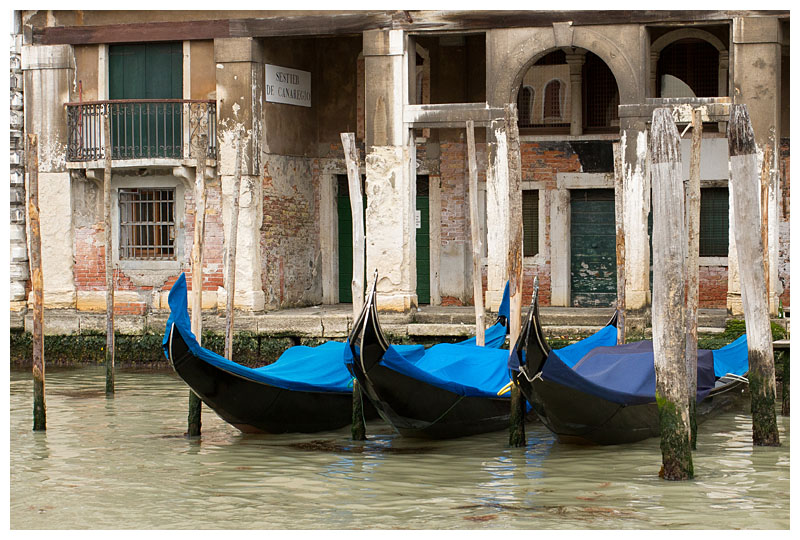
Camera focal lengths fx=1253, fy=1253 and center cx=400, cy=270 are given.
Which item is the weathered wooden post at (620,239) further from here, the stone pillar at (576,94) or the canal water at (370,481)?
the stone pillar at (576,94)

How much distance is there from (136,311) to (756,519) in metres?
8.89

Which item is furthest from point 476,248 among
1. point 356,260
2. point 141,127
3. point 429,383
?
point 141,127

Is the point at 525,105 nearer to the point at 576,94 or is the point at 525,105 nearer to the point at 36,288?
the point at 576,94

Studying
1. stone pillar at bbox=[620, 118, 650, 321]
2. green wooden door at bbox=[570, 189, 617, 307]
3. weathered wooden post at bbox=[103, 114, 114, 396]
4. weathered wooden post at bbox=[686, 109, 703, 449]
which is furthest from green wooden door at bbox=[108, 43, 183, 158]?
weathered wooden post at bbox=[686, 109, 703, 449]

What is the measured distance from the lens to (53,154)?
13805 millimetres

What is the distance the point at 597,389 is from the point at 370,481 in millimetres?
1649

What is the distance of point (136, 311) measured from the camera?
13867mm

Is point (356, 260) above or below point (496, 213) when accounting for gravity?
below

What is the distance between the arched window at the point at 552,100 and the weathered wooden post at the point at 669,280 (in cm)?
753

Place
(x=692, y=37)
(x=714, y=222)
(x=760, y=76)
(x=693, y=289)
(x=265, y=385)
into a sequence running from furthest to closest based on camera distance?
(x=714, y=222) < (x=692, y=37) < (x=760, y=76) < (x=265, y=385) < (x=693, y=289)

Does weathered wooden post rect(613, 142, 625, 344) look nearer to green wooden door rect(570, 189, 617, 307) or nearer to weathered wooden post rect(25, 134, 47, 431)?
green wooden door rect(570, 189, 617, 307)

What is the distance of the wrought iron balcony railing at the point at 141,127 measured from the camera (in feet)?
44.4
